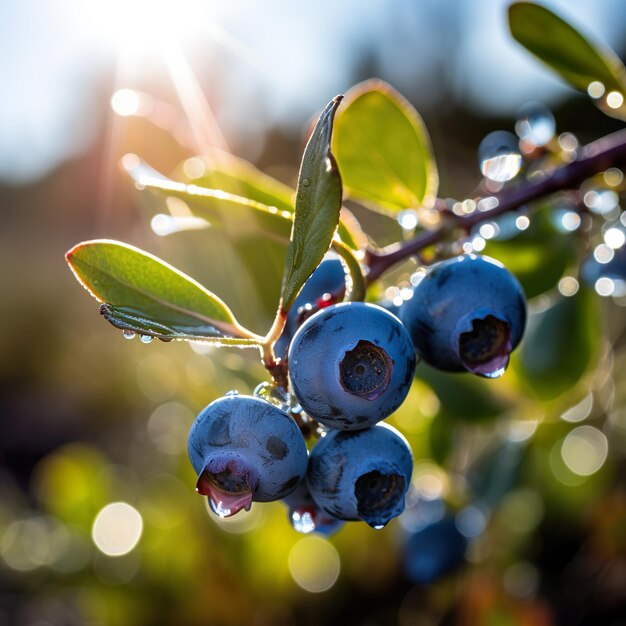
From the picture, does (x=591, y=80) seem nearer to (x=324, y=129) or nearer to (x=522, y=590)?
(x=324, y=129)

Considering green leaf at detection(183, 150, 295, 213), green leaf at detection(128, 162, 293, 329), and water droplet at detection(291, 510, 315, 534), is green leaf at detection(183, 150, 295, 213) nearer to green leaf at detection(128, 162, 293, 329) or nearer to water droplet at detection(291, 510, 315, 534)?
green leaf at detection(128, 162, 293, 329)

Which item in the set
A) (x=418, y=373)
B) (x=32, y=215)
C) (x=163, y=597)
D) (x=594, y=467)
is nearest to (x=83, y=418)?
(x=163, y=597)

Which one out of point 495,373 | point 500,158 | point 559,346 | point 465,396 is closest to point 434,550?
point 465,396

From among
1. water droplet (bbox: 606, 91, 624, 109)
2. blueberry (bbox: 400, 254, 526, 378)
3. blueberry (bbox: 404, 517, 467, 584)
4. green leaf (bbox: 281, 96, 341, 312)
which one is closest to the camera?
green leaf (bbox: 281, 96, 341, 312)

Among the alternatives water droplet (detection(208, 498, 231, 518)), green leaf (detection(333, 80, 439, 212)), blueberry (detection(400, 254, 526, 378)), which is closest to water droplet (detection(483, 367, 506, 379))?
blueberry (detection(400, 254, 526, 378))

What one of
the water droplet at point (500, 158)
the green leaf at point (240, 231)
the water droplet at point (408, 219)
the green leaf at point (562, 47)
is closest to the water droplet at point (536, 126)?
the water droplet at point (500, 158)
